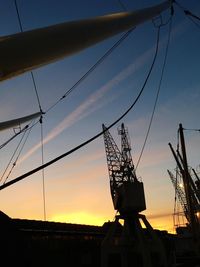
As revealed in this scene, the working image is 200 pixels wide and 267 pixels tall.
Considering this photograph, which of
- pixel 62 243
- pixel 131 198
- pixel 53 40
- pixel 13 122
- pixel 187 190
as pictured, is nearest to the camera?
pixel 53 40

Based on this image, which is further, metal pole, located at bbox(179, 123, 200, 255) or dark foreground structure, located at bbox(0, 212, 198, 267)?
metal pole, located at bbox(179, 123, 200, 255)

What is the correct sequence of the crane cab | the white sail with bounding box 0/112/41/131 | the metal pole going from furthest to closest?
the metal pole, the crane cab, the white sail with bounding box 0/112/41/131

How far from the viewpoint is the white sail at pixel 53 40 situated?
10937 mm

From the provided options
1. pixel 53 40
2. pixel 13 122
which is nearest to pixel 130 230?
pixel 13 122

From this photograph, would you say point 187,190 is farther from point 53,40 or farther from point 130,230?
point 53,40

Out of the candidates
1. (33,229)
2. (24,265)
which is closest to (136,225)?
(33,229)

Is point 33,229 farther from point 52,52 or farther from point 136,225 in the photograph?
point 52,52

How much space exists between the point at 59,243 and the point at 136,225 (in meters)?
8.45

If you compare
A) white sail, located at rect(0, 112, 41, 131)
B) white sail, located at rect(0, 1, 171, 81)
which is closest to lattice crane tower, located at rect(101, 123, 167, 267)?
white sail, located at rect(0, 112, 41, 131)

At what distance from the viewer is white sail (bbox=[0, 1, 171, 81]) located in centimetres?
1094

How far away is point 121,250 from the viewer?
114 feet

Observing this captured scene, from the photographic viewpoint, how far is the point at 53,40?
11883mm

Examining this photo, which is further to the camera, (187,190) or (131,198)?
(187,190)

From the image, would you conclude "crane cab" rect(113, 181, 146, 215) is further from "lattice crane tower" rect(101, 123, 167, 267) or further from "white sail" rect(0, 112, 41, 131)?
"white sail" rect(0, 112, 41, 131)
